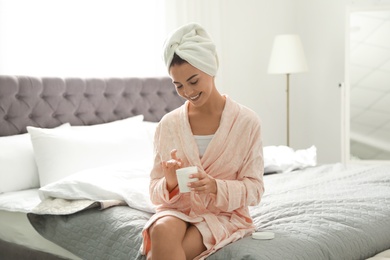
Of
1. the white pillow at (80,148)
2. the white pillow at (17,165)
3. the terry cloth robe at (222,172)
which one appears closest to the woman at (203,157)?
the terry cloth robe at (222,172)

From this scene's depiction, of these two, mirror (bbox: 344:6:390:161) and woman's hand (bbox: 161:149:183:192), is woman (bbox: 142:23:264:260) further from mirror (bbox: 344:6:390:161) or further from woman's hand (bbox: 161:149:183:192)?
mirror (bbox: 344:6:390:161)

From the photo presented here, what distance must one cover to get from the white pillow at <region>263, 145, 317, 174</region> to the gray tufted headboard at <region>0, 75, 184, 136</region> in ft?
3.07

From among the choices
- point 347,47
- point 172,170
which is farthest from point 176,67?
point 347,47

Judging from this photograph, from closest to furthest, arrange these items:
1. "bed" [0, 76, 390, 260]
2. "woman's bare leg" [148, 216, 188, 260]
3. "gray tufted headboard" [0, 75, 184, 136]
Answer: "woman's bare leg" [148, 216, 188, 260]
"bed" [0, 76, 390, 260]
"gray tufted headboard" [0, 75, 184, 136]

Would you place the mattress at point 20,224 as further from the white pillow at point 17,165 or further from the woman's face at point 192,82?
the woman's face at point 192,82

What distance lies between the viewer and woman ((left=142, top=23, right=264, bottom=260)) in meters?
2.18

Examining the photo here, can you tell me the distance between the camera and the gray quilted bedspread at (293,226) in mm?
2113

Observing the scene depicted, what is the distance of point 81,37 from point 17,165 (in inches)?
46.3

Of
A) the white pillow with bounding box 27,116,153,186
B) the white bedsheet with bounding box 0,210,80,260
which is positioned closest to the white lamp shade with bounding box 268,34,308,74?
the white pillow with bounding box 27,116,153,186

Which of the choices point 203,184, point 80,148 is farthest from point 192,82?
point 80,148

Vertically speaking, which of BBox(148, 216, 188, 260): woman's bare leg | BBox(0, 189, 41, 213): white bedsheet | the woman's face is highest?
the woman's face

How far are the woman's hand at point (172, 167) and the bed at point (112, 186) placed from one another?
0.29 m

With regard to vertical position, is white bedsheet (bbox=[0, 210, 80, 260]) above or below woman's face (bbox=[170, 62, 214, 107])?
below

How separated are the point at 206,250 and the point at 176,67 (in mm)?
647
